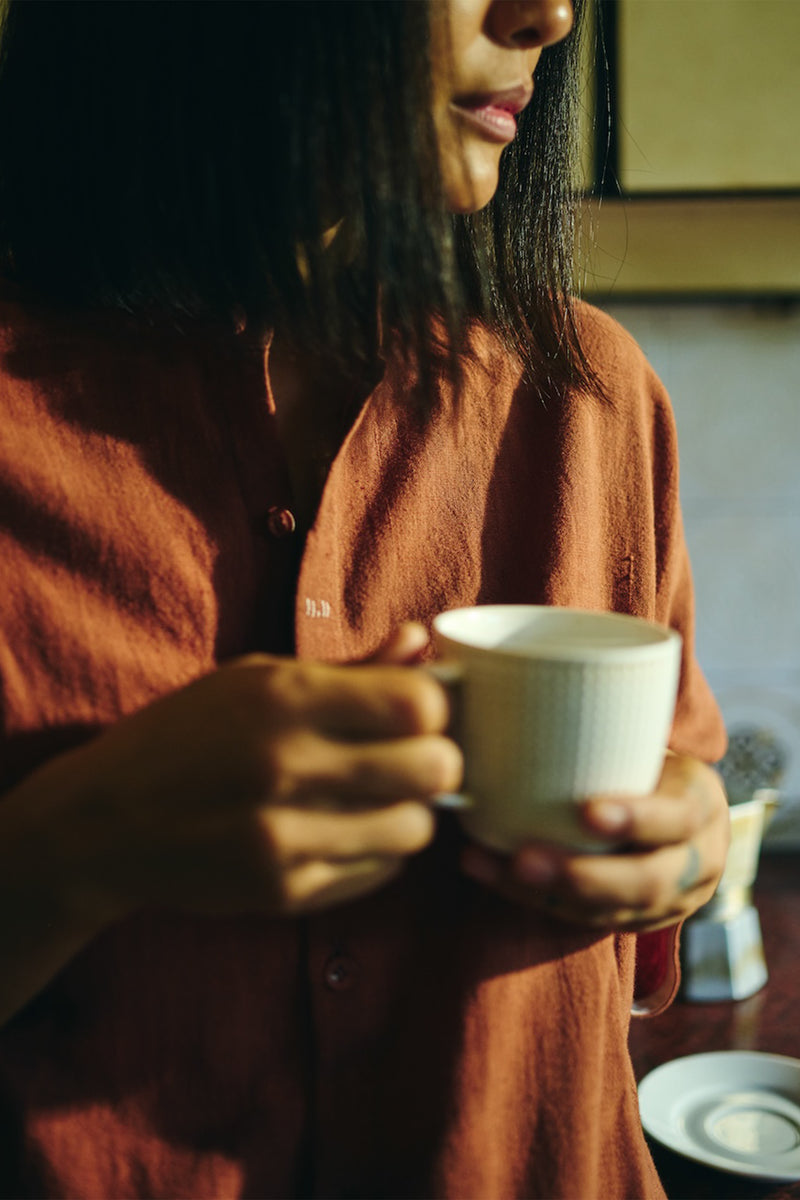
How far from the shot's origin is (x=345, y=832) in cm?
34

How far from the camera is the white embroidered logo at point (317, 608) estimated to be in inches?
17.8

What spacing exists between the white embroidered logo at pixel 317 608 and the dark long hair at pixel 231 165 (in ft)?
0.42

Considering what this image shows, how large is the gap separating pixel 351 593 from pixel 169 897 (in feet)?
0.61

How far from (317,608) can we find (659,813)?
185mm

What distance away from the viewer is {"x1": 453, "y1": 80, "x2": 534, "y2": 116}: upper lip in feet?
1.50

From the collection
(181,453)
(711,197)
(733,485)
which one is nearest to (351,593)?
(181,453)

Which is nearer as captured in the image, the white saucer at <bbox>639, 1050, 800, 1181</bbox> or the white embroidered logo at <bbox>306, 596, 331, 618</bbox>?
the white embroidered logo at <bbox>306, 596, 331, 618</bbox>

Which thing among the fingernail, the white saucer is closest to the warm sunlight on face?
the fingernail

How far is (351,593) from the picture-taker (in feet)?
1.61

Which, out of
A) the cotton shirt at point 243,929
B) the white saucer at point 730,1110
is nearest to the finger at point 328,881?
the cotton shirt at point 243,929

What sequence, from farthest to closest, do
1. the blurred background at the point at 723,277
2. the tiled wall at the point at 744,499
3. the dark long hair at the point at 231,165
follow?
the tiled wall at the point at 744,499
the blurred background at the point at 723,277
the dark long hair at the point at 231,165

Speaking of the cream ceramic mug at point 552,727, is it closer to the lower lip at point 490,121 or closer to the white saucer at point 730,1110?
the lower lip at point 490,121

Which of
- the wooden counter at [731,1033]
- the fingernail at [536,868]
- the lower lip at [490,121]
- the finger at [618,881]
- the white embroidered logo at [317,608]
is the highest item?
the lower lip at [490,121]

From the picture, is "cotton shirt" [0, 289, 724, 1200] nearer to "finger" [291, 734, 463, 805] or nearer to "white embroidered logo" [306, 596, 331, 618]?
"white embroidered logo" [306, 596, 331, 618]
